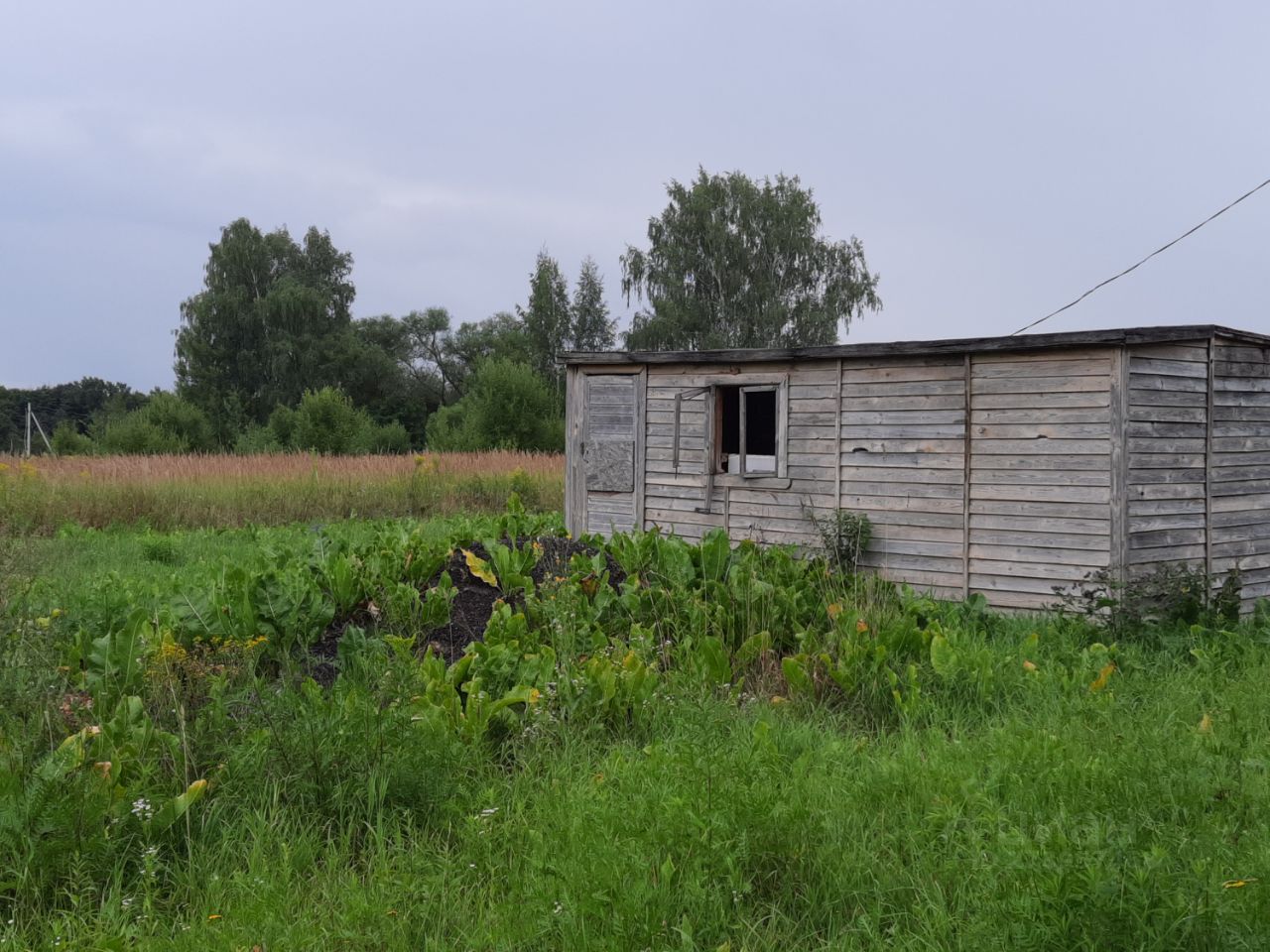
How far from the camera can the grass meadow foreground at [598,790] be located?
3.18 m

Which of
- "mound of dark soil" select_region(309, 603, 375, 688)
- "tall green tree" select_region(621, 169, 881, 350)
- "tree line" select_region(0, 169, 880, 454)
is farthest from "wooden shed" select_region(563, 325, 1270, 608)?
"tall green tree" select_region(621, 169, 881, 350)

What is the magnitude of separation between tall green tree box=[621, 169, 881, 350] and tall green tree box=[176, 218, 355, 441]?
16.0 meters

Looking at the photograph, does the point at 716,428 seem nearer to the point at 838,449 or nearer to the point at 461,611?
the point at 838,449

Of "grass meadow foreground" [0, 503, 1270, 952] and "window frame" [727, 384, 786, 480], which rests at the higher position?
"window frame" [727, 384, 786, 480]

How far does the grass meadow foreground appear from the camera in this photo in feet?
10.4

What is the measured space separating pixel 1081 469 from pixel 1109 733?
15.6 feet

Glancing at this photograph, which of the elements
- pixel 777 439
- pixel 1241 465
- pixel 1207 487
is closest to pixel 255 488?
pixel 777 439

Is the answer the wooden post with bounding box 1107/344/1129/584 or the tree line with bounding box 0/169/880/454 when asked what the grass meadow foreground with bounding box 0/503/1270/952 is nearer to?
the wooden post with bounding box 1107/344/1129/584

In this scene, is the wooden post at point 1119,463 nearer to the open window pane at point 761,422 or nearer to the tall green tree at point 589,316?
the open window pane at point 761,422

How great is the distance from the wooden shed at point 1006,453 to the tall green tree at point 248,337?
3517 cm

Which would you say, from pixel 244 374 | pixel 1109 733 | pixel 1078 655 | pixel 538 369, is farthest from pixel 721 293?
pixel 1109 733

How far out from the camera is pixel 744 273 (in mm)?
35250

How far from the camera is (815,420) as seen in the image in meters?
10.9

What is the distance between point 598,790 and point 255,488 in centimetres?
1502
